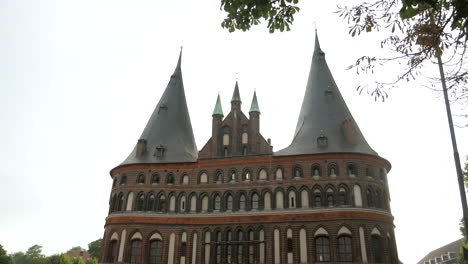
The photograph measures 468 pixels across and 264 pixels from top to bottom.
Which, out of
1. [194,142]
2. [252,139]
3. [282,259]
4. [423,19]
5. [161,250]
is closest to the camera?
[423,19]

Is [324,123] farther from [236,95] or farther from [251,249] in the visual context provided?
[251,249]

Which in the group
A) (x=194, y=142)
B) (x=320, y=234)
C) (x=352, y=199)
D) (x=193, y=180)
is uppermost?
(x=194, y=142)

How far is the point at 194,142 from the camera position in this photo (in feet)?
130

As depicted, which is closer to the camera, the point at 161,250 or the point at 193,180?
the point at 161,250

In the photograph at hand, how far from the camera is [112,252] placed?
106ft

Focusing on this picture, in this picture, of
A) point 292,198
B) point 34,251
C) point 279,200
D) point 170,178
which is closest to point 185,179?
point 170,178

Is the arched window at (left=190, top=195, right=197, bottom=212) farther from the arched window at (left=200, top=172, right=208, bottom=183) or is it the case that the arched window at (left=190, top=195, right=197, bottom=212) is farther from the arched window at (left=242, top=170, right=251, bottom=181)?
the arched window at (left=242, top=170, right=251, bottom=181)

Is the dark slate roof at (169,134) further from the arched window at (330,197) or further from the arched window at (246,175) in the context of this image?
the arched window at (330,197)

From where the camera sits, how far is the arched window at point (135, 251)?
31266mm

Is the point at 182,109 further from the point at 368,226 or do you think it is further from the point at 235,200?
the point at 368,226

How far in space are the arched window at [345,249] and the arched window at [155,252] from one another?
1387 cm

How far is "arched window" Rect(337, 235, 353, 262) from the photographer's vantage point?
2803 centimetres

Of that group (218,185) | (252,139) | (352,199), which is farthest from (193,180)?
(352,199)

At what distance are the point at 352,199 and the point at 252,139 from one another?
378 inches
